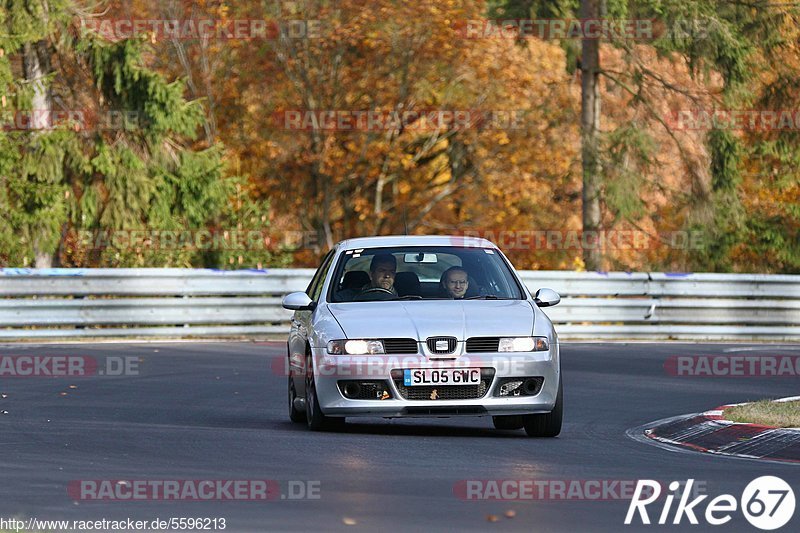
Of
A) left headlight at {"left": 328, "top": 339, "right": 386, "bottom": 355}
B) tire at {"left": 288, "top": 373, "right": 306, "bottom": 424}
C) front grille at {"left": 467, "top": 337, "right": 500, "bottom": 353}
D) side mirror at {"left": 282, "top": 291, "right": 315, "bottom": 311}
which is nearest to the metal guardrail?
tire at {"left": 288, "top": 373, "right": 306, "bottom": 424}

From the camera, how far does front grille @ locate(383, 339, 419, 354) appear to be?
42.5 ft

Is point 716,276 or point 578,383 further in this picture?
point 716,276

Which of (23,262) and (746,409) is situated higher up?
(746,409)

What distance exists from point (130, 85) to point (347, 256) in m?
22.3

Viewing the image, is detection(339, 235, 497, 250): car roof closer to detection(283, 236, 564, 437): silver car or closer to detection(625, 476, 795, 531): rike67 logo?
detection(283, 236, 564, 437): silver car

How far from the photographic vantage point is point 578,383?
767 inches

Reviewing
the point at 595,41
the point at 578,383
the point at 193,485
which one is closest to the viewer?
the point at 193,485

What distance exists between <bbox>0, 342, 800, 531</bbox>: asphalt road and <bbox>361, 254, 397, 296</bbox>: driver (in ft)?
3.72

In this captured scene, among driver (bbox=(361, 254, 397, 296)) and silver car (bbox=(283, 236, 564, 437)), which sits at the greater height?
driver (bbox=(361, 254, 397, 296))

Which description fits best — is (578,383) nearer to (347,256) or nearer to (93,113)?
(347,256)

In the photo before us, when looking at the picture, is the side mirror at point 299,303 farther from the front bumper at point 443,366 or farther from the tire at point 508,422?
the tire at point 508,422

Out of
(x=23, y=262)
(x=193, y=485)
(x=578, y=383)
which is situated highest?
(x=193, y=485)

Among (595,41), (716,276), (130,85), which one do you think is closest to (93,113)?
(130,85)

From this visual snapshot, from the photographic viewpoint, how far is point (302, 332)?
1426 cm
